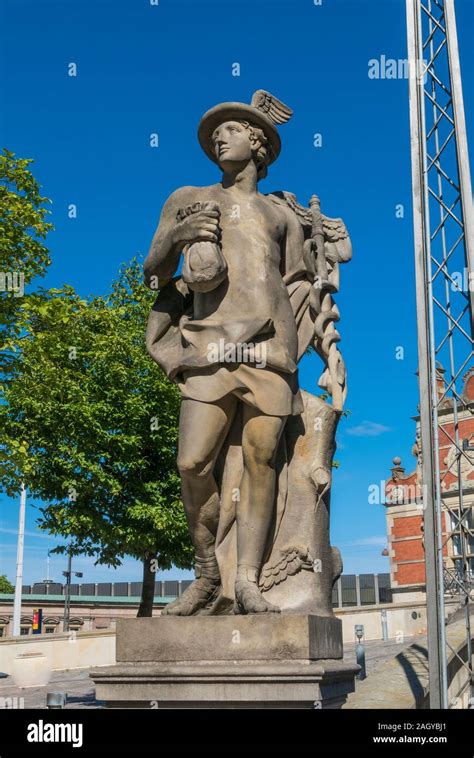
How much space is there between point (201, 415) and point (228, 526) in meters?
0.74

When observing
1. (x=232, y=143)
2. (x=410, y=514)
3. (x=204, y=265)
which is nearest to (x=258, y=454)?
(x=204, y=265)

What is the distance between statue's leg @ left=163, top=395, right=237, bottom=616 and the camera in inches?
193

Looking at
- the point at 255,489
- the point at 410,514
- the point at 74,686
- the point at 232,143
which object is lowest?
the point at 74,686

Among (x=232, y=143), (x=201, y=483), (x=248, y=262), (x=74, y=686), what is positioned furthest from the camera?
(x=74, y=686)

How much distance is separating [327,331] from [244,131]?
1.46m

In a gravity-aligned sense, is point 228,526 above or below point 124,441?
below

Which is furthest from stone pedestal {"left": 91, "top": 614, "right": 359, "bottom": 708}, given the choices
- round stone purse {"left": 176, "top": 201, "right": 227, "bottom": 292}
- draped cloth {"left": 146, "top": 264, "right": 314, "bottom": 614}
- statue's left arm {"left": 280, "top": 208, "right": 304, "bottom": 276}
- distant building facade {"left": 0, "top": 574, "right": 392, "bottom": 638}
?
distant building facade {"left": 0, "top": 574, "right": 392, "bottom": 638}

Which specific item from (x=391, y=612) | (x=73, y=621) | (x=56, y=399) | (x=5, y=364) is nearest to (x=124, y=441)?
(x=56, y=399)

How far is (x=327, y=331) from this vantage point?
215 inches

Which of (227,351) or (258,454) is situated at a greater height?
(227,351)

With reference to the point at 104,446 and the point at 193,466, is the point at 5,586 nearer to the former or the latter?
the point at 104,446

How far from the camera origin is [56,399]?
1750 centimetres

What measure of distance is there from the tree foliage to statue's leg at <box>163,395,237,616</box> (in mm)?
11501
